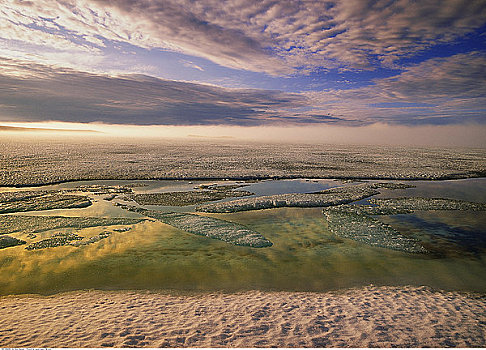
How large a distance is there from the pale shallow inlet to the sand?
20.5 inches

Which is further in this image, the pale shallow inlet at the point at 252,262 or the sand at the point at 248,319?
the pale shallow inlet at the point at 252,262

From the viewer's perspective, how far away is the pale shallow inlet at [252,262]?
6.46 metres

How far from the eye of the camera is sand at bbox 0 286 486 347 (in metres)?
4.29

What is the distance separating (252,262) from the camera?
25.1 feet

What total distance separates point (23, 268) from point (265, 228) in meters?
7.92

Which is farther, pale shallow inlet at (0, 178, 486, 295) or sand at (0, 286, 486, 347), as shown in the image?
pale shallow inlet at (0, 178, 486, 295)

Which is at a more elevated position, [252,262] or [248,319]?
[248,319]

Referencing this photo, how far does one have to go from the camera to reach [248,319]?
192 inches

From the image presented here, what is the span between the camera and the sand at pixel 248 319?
4285mm

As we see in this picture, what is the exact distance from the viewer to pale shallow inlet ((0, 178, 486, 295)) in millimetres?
6465

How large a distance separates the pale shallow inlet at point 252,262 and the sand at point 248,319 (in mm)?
520

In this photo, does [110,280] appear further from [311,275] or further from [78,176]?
[78,176]

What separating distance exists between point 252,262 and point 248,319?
2.78m

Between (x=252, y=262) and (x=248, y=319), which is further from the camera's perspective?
(x=252, y=262)
